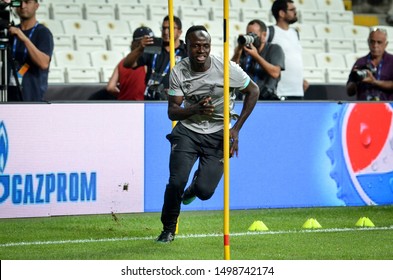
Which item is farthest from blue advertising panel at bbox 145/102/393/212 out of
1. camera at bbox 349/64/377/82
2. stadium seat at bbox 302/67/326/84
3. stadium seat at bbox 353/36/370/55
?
stadium seat at bbox 353/36/370/55

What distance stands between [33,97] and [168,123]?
1733 millimetres

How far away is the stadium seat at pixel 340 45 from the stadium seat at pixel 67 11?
491cm

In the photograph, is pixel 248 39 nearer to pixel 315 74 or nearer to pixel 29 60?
pixel 29 60

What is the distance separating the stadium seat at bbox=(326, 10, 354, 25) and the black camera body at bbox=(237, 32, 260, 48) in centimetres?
883

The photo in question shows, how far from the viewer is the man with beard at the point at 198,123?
11008mm

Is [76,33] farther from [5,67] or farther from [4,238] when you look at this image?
[4,238]

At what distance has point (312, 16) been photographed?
77.6 ft

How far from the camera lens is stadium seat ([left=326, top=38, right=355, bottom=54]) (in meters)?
23.0

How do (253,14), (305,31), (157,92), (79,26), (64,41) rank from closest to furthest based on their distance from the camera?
(157,92) → (64,41) → (79,26) → (253,14) → (305,31)

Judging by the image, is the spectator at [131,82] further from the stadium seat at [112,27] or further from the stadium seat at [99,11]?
the stadium seat at [99,11]

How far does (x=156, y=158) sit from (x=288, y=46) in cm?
290

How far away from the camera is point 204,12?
22047 mm

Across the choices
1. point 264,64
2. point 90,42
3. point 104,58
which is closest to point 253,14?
point 90,42

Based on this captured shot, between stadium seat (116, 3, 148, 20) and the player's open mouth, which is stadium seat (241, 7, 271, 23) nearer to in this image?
stadium seat (116, 3, 148, 20)
